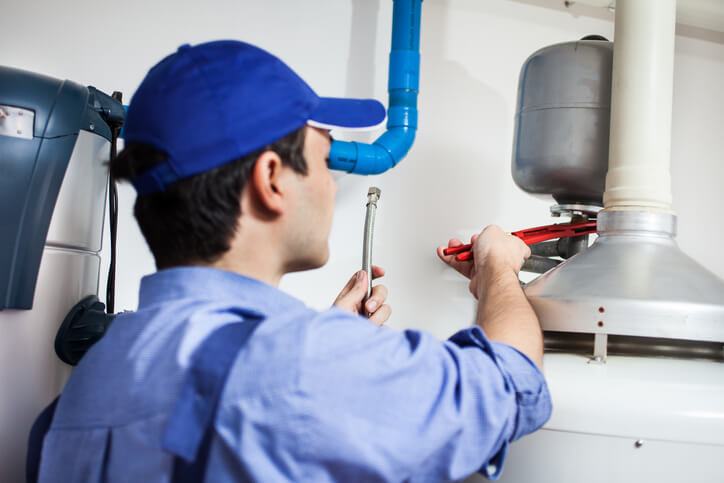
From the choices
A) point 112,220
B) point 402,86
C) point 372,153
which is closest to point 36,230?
point 112,220

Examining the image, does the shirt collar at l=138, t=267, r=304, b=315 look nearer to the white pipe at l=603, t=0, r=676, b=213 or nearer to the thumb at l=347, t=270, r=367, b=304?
the thumb at l=347, t=270, r=367, b=304

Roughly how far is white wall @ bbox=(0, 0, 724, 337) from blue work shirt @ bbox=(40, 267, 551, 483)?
2.21 ft

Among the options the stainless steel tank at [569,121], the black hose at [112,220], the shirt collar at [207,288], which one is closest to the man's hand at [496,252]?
the stainless steel tank at [569,121]

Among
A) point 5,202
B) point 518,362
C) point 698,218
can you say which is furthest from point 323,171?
point 698,218

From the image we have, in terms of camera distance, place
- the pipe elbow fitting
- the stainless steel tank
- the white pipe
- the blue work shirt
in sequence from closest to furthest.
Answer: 1. the blue work shirt
2. the white pipe
3. the stainless steel tank
4. the pipe elbow fitting

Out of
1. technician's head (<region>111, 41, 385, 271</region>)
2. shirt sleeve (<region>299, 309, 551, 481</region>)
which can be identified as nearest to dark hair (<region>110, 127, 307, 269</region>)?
technician's head (<region>111, 41, 385, 271</region>)

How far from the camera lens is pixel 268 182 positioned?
58 cm

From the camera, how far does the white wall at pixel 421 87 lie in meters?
1.15

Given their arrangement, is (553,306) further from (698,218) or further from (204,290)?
(698,218)

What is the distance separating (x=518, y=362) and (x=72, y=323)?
606 millimetres

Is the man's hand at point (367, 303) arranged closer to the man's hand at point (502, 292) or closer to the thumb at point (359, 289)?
the thumb at point (359, 289)

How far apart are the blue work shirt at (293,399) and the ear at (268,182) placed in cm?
8

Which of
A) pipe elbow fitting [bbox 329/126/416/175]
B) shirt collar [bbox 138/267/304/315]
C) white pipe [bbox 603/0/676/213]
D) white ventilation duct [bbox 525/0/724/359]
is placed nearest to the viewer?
shirt collar [bbox 138/267/304/315]

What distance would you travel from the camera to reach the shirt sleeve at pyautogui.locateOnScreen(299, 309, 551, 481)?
445 millimetres
